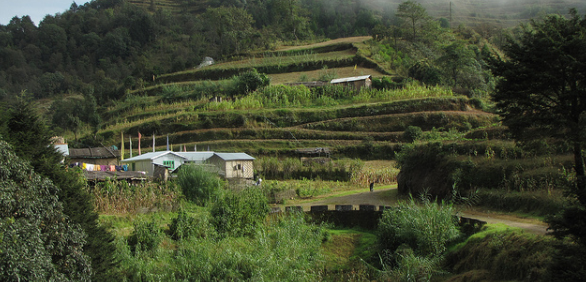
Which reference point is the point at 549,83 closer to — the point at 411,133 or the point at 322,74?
the point at 411,133

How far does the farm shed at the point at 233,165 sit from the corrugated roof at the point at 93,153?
24.9ft

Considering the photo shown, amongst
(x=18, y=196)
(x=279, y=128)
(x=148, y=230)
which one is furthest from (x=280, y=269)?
(x=279, y=128)

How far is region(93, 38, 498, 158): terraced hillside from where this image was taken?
3828cm

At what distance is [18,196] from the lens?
9.61m

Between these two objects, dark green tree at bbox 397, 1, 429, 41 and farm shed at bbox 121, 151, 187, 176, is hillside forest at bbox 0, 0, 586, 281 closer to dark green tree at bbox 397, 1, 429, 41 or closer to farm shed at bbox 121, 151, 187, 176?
farm shed at bbox 121, 151, 187, 176

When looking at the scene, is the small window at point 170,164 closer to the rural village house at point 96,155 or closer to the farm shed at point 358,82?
the rural village house at point 96,155

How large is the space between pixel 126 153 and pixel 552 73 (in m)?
35.2

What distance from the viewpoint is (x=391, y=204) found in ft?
64.6

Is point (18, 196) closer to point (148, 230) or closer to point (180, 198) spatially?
point (148, 230)

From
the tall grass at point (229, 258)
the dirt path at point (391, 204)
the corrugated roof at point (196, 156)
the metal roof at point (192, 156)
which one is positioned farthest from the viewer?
the corrugated roof at point (196, 156)

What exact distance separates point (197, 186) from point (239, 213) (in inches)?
169

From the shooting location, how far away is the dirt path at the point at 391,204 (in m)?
12.6

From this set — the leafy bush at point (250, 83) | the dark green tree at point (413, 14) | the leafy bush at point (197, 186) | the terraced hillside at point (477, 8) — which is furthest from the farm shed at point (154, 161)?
the terraced hillside at point (477, 8)

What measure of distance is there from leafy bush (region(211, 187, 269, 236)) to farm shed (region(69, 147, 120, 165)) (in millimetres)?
16420
